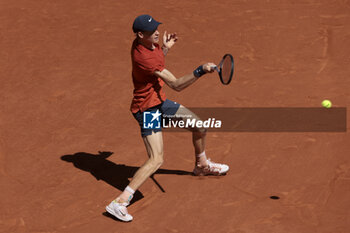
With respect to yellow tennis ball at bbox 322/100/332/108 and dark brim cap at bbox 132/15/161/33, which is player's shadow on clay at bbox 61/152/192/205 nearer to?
dark brim cap at bbox 132/15/161/33

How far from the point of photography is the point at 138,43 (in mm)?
7918

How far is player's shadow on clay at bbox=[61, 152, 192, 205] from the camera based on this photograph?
29.4 feet

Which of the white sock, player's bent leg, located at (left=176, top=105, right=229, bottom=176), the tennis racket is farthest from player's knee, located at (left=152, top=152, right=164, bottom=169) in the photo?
the tennis racket

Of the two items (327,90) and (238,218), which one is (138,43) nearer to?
(238,218)

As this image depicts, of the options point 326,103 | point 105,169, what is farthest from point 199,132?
point 326,103

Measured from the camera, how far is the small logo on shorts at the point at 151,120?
803cm

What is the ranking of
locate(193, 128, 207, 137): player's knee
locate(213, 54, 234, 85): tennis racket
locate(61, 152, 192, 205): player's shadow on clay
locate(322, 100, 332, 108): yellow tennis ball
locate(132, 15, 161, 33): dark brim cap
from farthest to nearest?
1. locate(322, 100, 332, 108): yellow tennis ball
2. locate(61, 152, 192, 205): player's shadow on clay
3. locate(193, 128, 207, 137): player's knee
4. locate(213, 54, 234, 85): tennis racket
5. locate(132, 15, 161, 33): dark brim cap

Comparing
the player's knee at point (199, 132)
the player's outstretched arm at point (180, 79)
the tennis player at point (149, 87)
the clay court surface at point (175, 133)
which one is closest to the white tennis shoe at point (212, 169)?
the clay court surface at point (175, 133)

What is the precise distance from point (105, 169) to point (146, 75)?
2.04m

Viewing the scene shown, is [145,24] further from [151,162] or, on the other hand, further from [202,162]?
[202,162]

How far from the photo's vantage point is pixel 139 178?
795 centimetres

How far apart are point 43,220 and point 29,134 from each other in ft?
8.09

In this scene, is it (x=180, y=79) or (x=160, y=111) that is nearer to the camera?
(x=180, y=79)

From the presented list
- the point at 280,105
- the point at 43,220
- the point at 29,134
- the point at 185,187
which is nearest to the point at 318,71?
the point at 280,105
